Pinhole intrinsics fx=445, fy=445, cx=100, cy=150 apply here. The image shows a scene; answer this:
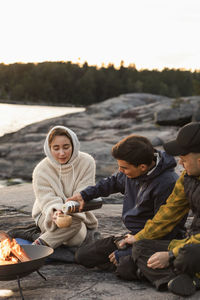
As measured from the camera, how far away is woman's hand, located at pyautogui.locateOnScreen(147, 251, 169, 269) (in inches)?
119

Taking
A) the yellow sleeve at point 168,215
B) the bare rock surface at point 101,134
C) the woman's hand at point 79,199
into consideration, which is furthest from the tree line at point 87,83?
the yellow sleeve at point 168,215

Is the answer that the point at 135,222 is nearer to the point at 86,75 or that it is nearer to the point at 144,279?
the point at 144,279

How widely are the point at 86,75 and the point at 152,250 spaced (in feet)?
283

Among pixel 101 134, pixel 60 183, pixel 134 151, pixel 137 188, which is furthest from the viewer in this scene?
pixel 101 134

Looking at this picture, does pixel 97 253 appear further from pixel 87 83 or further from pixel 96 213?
pixel 87 83

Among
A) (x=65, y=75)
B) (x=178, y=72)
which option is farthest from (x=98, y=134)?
(x=178, y=72)

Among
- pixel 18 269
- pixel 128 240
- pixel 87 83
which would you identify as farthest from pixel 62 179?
pixel 87 83

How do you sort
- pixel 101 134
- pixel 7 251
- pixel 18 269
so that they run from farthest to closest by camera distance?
1. pixel 101 134
2. pixel 7 251
3. pixel 18 269

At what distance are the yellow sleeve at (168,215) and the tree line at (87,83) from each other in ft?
213

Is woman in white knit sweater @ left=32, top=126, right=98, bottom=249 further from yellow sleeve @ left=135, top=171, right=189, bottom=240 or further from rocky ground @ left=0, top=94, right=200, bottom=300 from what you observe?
yellow sleeve @ left=135, top=171, right=189, bottom=240

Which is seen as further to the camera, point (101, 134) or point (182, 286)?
point (101, 134)

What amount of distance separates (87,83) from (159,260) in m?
84.3

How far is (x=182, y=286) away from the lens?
2811 millimetres

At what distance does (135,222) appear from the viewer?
3576 mm
